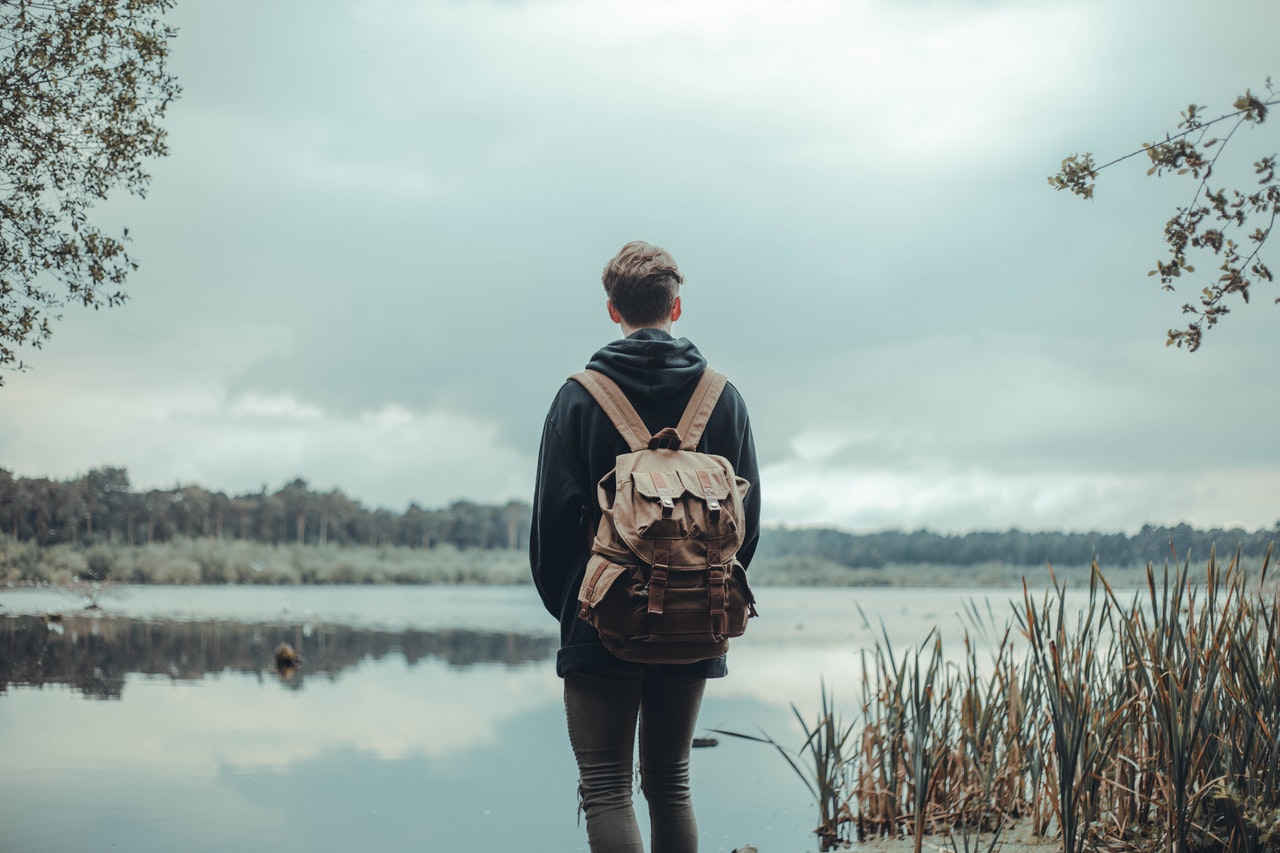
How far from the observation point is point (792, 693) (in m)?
13.2

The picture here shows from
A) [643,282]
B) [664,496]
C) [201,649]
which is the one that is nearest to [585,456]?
[664,496]

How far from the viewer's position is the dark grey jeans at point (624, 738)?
2164mm

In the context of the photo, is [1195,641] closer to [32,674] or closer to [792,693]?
[792,693]

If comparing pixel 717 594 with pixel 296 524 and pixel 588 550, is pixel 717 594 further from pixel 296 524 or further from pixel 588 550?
pixel 296 524

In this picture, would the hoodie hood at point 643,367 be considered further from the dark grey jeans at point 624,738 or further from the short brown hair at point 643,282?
the dark grey jeans at point 624,738

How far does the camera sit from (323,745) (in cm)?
851

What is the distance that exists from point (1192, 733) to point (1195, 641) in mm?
267

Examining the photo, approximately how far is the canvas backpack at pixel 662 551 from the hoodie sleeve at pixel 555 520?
3.2 inches

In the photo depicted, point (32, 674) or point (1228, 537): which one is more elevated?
point (1228, 537)

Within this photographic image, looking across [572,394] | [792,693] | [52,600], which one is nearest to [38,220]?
[572,394]

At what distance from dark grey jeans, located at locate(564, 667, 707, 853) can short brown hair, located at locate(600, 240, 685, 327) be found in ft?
2.42

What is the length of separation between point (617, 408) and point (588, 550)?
31 cm

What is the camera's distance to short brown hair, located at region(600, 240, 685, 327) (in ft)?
7.44

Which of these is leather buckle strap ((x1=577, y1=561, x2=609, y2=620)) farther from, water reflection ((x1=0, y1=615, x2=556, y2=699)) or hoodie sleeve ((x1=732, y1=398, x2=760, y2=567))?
water reflection ((x1=0, y1=615, x2=556, y2=699))
